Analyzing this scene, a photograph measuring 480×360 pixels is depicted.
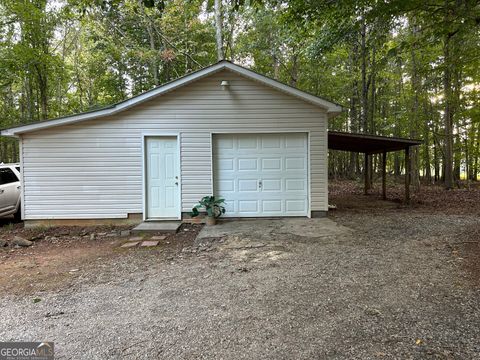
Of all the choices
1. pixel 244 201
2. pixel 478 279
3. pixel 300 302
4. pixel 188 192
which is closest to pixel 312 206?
pixel 244 201

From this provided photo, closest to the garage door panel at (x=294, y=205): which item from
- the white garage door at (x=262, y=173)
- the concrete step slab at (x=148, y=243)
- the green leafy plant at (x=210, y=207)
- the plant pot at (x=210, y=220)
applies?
the white garage door at (x=262, y=173)

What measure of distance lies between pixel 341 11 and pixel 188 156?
4638 mm

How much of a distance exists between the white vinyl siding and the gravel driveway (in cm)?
264

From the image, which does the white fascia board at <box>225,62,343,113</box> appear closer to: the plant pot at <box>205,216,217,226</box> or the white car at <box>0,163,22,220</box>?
the plant pot at <box>205,216,217,226</box>

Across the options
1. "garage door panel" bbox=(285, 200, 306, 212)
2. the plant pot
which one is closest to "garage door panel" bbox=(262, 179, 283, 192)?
"garage door panel" bbox=(285, 200, 306, 212)

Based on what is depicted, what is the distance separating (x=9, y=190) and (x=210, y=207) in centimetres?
A: 558

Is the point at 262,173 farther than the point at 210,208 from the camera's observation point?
Yes

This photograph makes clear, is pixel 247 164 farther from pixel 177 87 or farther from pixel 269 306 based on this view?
pixel 269 306

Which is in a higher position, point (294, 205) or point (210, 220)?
point (294, 205)

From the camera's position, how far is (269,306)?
2904 mm

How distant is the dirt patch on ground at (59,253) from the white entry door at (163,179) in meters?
0.78

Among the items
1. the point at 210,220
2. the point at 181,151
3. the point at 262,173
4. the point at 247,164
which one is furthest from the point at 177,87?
the point at 210,220

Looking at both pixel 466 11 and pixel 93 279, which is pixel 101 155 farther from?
pixel 466 11

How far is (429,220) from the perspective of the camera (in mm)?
6879
